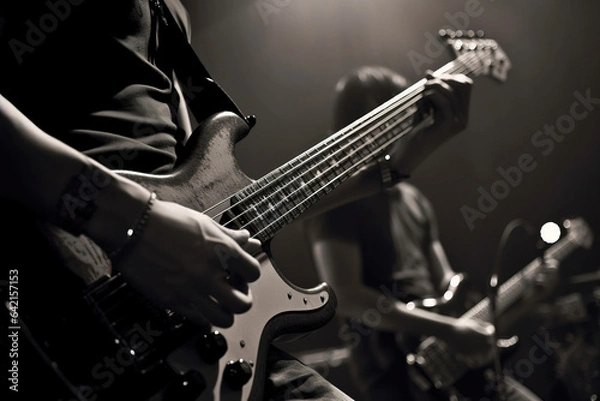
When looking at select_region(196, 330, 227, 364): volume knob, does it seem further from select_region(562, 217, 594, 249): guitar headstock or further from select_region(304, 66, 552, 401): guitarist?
select_region(562, 217, 594, 249): guitar headstock

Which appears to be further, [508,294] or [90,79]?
[508,294]

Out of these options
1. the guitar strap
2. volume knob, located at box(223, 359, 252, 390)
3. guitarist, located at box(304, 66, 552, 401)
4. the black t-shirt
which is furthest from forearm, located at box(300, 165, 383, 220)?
guitarist, located at box(304, 66, 552, 401)

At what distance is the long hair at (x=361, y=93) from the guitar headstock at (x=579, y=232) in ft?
4.67

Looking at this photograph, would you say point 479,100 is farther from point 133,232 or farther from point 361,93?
point 133,232

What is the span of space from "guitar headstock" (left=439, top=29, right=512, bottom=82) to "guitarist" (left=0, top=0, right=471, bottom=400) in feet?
3.26

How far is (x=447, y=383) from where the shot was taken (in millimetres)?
2646

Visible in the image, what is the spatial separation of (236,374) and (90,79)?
0.47 meters

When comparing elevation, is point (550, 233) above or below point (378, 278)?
below

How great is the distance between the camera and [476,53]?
1.95 meters

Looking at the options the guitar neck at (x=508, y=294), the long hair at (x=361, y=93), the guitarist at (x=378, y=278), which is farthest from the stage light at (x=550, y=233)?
the long hair at (x=361, y=93)

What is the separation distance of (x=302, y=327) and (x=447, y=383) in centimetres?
189

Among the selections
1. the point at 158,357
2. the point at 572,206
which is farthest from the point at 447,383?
the point at 158,357

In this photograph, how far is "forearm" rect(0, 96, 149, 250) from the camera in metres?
0.69

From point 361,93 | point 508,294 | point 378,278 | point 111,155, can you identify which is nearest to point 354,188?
point 111,155
